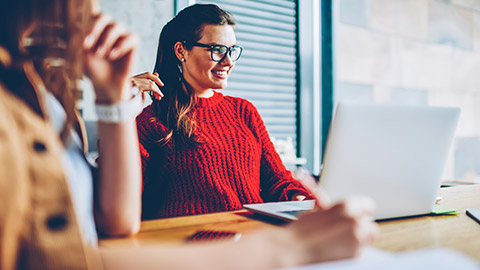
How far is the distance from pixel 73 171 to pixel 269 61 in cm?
239

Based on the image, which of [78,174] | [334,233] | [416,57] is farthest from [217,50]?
[416,57]

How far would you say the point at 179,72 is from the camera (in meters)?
1.70

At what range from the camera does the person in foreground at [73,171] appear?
17.0 inches

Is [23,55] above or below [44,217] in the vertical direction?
above

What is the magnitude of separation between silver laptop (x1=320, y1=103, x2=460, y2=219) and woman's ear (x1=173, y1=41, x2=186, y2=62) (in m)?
1.02

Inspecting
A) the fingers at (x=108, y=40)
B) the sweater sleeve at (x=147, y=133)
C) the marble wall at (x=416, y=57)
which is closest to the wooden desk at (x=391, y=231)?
the fingers at (x=108, y=40)

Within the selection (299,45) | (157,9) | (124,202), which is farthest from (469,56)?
(124,202)

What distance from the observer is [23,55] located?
527 millimetres

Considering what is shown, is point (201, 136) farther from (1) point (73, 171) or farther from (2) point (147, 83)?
(1) point (73, 171)

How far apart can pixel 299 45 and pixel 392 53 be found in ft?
2.72

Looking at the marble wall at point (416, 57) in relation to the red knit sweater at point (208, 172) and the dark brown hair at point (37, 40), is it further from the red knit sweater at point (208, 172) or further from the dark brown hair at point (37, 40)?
the dark brown hair at point (37, 40)

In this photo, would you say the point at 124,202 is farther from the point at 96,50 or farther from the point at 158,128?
the point at 158,128

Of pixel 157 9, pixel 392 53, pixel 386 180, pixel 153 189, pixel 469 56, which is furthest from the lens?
pixel 469 56

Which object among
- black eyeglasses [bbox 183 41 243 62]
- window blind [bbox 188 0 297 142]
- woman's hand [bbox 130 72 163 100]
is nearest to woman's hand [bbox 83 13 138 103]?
woman's hand [bbox 130 72 163 100]
